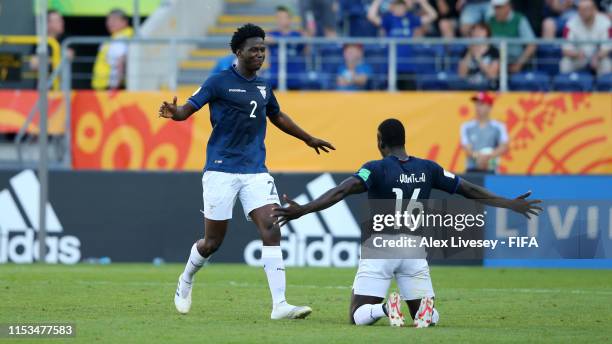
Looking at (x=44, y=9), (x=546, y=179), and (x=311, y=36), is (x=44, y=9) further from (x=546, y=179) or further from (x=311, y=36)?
(x=546, y=179)

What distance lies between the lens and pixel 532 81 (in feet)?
67.3

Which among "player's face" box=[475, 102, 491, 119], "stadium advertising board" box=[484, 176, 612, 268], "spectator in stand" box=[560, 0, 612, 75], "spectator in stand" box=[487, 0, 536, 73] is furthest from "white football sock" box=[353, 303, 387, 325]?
"spectator in stand" box=[487, 0, 536, 73]

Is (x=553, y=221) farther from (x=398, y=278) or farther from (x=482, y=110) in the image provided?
(x=398, y=278)

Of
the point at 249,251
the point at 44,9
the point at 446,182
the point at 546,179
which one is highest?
the point at 44,9

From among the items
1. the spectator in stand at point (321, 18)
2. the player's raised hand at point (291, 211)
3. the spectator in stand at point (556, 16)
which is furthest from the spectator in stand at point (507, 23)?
the player's raised hand at point (291, 211)

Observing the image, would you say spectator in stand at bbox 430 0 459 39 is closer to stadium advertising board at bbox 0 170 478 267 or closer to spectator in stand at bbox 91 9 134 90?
stadium advertising board at bbox 0 170 478 267

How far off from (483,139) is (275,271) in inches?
347

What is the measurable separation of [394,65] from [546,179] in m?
3.27

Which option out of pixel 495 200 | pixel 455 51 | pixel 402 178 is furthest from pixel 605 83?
pixel 402 178

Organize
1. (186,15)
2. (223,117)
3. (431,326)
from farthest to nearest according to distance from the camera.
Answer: (186,15)
(223,117)
(431,326)

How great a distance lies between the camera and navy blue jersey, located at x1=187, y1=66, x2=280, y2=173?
11383mm

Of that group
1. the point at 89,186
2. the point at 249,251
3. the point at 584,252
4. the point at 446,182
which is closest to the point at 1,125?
the point at 89,186

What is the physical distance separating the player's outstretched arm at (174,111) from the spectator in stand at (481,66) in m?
10.2

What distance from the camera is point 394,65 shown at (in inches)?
798
